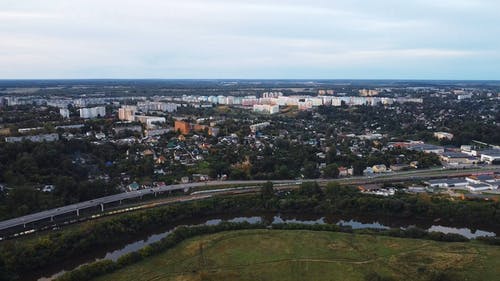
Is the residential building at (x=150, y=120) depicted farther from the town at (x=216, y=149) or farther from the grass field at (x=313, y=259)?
the grass field at (x=313, y=259)

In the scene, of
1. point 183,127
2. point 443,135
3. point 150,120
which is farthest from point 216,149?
point 443,135

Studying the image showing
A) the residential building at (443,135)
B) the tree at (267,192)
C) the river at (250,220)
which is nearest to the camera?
the river at (250,220)

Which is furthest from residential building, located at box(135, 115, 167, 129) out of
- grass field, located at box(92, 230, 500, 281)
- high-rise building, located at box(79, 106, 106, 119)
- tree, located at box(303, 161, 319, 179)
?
grass field, located at box(92, 230, 500, 281)

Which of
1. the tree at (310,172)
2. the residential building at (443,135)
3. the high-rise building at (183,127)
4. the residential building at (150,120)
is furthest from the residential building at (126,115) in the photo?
the residential building at (443,135)

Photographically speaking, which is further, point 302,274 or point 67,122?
point 67,122

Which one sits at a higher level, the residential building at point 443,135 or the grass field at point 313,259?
→ the residential building at point 443,135

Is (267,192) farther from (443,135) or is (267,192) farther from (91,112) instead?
(91,112)

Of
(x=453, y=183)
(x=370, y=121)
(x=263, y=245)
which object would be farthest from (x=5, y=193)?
(x=370, y=121)

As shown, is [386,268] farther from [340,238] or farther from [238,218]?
[238,218]
